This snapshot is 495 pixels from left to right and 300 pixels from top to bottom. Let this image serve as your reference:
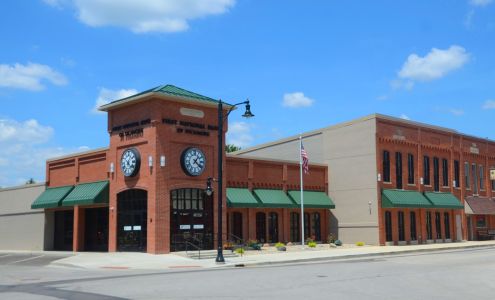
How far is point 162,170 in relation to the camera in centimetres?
3309

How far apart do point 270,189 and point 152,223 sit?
11942mm

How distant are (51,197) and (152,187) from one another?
9.60 meters

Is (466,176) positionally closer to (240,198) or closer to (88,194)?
(240,198)

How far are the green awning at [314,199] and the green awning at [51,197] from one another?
52.5 ft

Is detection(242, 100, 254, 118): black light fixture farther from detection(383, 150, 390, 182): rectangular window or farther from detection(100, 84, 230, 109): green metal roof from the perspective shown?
detection(383, 150, 390, 182): rectangular window

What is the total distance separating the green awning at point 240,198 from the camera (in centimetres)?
3820

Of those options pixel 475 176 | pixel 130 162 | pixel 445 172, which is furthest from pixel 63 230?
pixel 475 176

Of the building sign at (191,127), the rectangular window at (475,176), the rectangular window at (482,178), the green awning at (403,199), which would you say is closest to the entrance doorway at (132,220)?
the building sign at (191,127)

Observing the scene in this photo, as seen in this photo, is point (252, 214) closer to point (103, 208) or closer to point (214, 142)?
point (214, 142)

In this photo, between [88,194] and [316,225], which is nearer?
[88,194]

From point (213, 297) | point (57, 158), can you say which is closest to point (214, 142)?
point (57, 158)

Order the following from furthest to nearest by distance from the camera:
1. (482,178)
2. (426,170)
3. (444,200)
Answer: (482,178), (444,200), (426,170)

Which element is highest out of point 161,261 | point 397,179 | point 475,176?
point 475,176

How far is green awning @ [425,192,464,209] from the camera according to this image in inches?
1892
